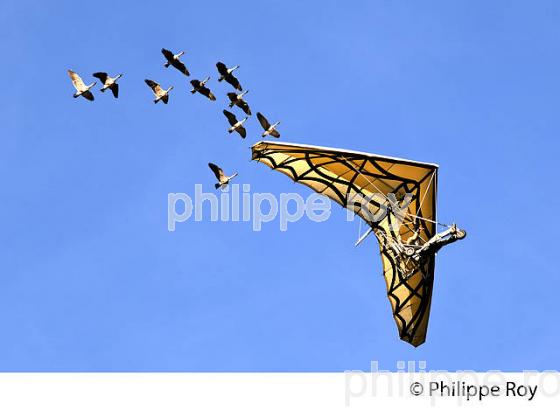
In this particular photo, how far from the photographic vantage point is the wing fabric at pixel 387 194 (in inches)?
2441

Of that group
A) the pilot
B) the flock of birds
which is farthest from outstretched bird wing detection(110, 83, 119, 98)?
the pilot

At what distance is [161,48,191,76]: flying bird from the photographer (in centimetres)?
6600

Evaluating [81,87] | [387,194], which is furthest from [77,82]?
[387,194]

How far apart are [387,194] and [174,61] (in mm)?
13723

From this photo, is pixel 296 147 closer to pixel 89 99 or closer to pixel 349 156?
pixel 349 156

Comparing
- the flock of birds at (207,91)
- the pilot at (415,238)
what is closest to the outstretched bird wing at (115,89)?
the flock of birds at (207,91)

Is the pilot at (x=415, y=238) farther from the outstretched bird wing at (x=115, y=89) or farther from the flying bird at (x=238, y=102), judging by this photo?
the outstretched bird wing at (x=115, y=89)

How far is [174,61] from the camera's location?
217 ft

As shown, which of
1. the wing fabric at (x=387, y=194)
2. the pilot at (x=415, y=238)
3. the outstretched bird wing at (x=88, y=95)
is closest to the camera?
the pilot at (x=415, y=238)
